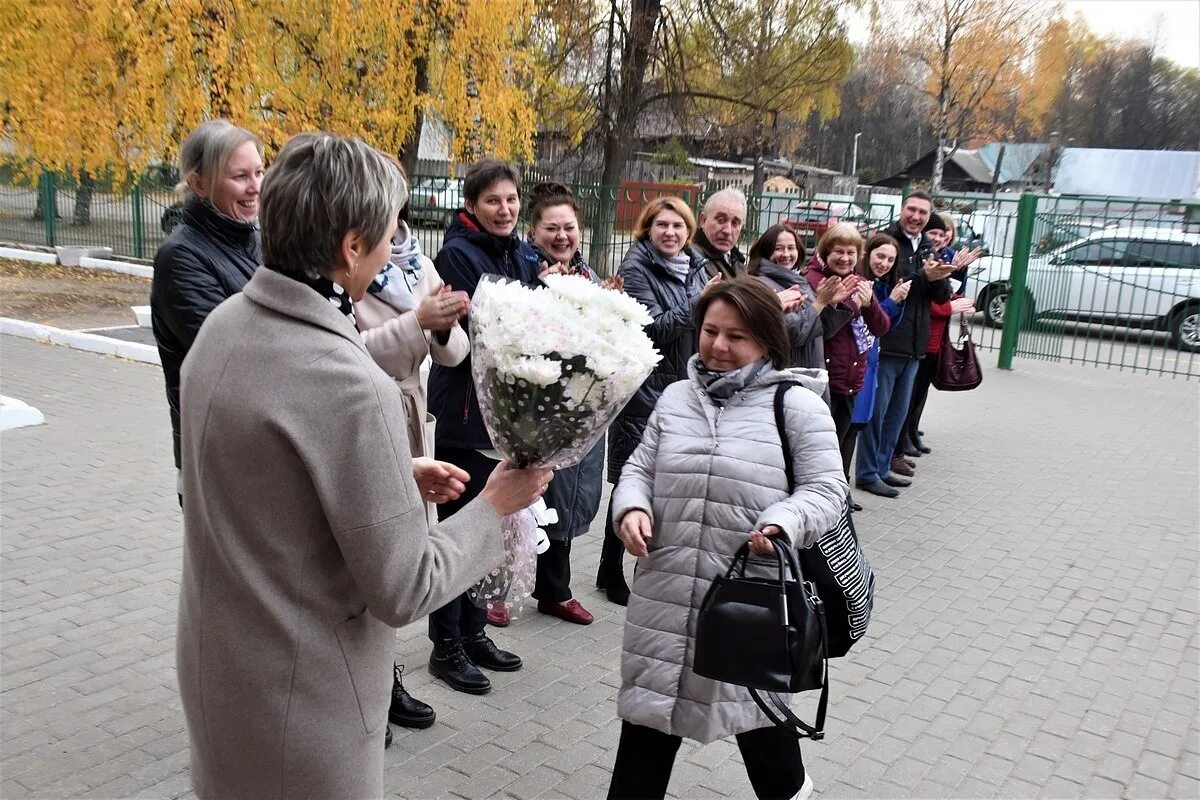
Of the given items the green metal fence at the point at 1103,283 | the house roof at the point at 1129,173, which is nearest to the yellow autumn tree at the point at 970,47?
the house roof at the point at 1129,173

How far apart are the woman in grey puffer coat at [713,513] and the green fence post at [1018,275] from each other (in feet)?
34.2

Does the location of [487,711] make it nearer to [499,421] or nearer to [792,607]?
[792,607]

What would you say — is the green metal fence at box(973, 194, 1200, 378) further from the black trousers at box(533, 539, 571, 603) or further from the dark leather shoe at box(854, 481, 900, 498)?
the black trousers at box(533, 539, 571, 603)

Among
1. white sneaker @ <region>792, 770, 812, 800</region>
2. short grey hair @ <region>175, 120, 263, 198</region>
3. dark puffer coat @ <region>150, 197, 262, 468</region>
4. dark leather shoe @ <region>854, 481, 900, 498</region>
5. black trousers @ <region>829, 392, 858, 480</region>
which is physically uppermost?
short grey hair @ <region>175, 120, 263, 198</region>

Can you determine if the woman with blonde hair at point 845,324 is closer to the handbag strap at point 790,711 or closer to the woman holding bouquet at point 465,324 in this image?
the woman holding bouquet at point 465,324

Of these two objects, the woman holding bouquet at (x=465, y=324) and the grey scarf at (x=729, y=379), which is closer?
the grey scarf at (x=729, y=379)

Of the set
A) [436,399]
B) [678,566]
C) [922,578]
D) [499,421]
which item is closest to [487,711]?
[436,399]

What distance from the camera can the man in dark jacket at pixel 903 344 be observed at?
7.16 metres

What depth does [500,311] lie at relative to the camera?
2.23 meters

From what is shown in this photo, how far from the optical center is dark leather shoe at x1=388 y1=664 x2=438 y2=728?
12.2 feet

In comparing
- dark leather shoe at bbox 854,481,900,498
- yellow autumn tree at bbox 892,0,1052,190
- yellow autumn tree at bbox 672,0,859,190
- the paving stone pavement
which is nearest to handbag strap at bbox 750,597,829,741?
the paving stone pavement

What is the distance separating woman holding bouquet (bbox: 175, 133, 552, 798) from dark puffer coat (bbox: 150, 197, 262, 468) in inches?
56.1

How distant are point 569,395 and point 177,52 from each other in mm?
11422

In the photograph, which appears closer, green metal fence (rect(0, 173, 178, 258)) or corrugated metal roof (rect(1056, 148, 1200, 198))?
green metal fence (rect(0, 173, 178, 258))
